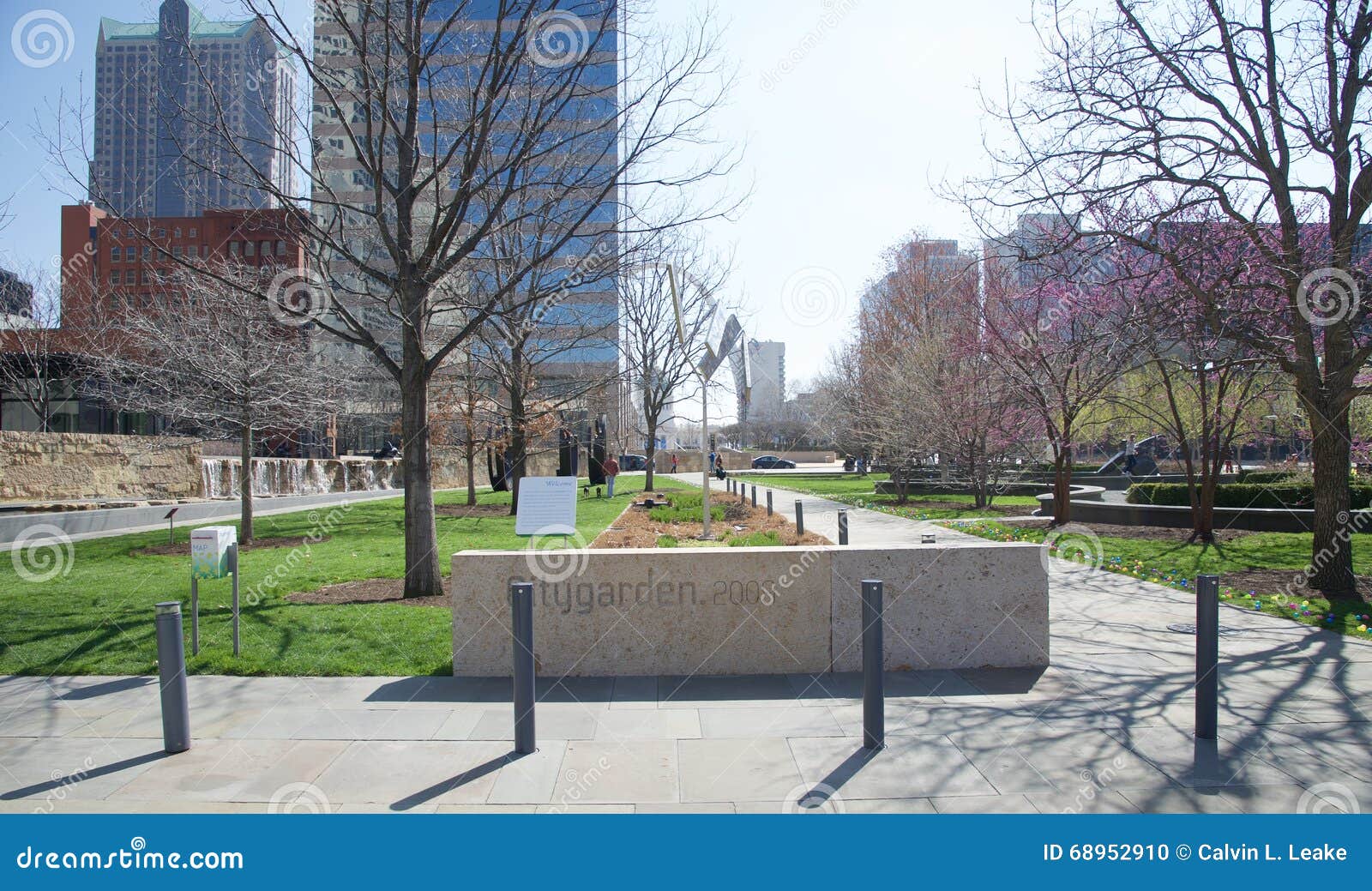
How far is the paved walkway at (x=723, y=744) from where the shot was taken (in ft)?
13.8

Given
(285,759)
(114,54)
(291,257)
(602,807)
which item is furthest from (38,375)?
(602,807)

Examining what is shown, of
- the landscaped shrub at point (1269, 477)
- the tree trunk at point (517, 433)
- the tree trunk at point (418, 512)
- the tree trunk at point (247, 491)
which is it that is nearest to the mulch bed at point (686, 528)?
the tree trunk at point (418, 512)

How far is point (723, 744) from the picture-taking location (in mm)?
4941

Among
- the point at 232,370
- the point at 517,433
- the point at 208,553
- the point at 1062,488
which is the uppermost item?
the point at 232,370

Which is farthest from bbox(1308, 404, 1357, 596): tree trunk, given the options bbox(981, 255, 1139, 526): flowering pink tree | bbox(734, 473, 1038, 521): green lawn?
bbox(734, 473, 1038, 521): green lawn

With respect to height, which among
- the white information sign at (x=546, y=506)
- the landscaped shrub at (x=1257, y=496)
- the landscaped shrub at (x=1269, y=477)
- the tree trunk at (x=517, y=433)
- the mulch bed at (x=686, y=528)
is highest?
the tree trunk at (x=517, y=433)

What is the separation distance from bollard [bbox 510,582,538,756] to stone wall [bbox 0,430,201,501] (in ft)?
69.4

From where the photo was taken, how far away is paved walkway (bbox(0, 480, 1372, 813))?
4211 mm

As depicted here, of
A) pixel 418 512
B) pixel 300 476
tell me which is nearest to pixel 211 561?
pixel 418 512

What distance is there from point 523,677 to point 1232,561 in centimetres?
1177

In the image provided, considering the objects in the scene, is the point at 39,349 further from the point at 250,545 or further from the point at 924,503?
the point at 924,503

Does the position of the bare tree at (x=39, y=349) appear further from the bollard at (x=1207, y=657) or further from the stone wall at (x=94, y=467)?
the bollard at (x=1207, y=657)

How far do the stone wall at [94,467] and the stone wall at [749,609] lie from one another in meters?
19.8

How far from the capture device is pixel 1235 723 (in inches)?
207
